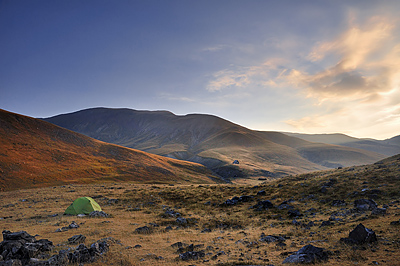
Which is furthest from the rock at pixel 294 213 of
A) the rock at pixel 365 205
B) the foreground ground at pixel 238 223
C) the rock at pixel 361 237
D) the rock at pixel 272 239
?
the rock at pixel 361 237

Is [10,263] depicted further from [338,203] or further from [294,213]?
[338,203]

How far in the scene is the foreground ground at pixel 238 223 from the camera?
12.2 metres

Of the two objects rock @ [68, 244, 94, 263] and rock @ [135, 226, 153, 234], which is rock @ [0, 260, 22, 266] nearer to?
rock @ [68, 244, 94, 263]

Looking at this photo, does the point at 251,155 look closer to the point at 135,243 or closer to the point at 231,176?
the point at 231,176

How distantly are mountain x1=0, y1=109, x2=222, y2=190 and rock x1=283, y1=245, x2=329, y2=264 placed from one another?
70327 mm

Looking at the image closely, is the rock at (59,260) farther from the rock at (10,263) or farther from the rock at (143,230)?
the rock at (143,230)

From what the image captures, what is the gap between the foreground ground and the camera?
40.1 feet

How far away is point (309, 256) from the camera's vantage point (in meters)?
10.8

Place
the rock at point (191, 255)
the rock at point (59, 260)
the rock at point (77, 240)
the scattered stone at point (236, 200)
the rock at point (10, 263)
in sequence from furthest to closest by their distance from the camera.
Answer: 1. the scattered stone at point (236, 200)
2. the rock at point (77, 240)
3. the rock at point (191, 255)
4. the rock at point (59, 260)
5. the rock at point (10, 263)

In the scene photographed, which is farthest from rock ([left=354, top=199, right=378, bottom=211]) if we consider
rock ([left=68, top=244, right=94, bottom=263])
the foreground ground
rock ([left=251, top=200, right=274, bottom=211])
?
rock ([left=68, top=244, right=94, bottom=263])

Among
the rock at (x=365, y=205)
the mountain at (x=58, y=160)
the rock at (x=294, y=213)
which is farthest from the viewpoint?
the mountain at (x=58, y=160)

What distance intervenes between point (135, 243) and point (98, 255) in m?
3.82

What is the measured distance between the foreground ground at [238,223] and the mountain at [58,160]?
3070cm

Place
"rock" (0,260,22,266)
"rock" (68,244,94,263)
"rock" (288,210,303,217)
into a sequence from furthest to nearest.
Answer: "rock" (288,210,303,217) → "rock" (68,244,94,263) → "rock" (0,260,22,266)
